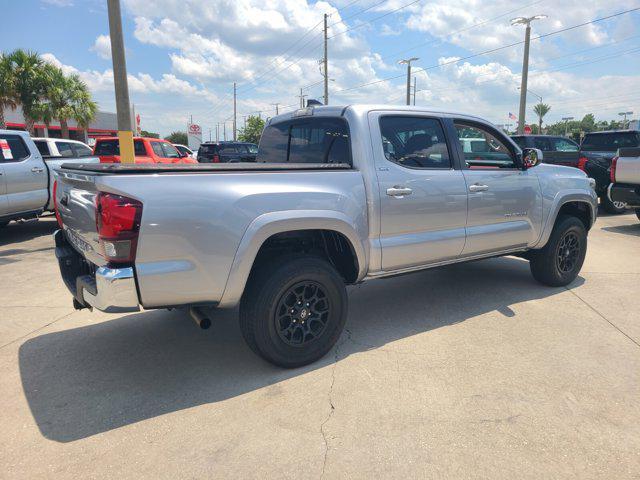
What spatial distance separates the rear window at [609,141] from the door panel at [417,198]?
1002cm

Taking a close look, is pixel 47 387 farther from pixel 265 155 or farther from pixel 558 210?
pixel 558 210

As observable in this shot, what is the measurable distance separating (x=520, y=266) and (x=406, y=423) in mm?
4281

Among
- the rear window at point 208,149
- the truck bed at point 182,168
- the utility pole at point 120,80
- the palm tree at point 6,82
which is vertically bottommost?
the truck bed at point 182,168

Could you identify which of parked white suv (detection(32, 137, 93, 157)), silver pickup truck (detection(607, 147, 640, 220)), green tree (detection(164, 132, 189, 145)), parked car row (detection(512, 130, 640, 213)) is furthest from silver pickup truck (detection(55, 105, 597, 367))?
green tree (detection(164, 132, 189, 145))

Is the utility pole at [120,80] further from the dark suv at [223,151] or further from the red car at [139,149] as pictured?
the dark suv at [223,151]

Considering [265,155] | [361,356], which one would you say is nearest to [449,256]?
[361,356]

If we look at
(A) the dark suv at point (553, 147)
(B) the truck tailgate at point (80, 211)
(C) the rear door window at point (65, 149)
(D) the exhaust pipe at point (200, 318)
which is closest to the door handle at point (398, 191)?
(D) the exhaust pipe at point (200, 318)

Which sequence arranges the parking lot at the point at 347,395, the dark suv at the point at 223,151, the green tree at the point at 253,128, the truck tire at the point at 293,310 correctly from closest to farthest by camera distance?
the parking lot at the point at 347,395 → the truck tire at the point at 293,310 → the dark suv at the point at 223,151 → the green tree at the point at 253,128

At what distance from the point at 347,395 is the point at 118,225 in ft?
5.87

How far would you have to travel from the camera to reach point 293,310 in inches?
131

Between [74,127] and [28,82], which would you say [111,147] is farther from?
[74,127]

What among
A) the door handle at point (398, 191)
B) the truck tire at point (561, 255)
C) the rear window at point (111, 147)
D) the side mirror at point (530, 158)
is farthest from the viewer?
the rear window at point (111, 147)

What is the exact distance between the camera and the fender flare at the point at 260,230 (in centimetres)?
300

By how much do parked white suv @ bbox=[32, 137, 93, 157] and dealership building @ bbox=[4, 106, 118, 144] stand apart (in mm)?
18712
